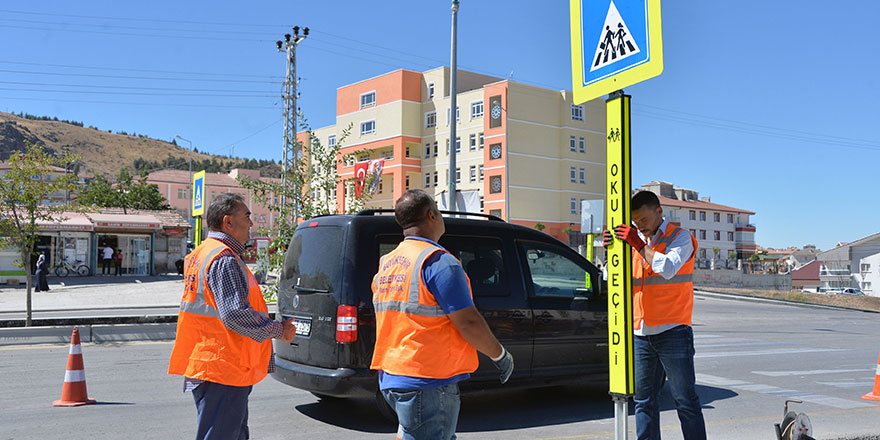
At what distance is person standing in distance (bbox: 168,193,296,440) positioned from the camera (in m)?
3.54

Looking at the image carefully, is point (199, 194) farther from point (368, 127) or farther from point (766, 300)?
point (368, 127)

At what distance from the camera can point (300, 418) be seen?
686 centimetres

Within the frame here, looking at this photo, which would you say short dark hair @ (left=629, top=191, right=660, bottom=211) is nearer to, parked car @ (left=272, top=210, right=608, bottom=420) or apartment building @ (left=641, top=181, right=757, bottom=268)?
parked car @ (left=272, top=210, right=608, bottom=420)

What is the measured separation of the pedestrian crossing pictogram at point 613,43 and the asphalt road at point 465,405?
11.3 ft

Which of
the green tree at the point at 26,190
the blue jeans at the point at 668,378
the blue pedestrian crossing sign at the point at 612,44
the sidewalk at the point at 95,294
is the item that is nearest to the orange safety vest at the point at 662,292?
the blue jeans at the point at 668,378

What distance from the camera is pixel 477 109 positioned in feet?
217

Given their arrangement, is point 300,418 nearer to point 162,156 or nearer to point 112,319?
point 112,319

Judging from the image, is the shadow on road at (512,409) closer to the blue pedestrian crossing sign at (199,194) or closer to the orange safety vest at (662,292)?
the orange safety vest at (662,292)

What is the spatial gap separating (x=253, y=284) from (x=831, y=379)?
885cm

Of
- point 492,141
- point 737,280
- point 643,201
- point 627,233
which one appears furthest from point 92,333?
point 737,280

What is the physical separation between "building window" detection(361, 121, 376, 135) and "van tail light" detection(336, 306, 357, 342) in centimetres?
6759

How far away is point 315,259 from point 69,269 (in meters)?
34.5

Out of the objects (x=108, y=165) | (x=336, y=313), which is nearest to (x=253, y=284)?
(x=336, y=313)

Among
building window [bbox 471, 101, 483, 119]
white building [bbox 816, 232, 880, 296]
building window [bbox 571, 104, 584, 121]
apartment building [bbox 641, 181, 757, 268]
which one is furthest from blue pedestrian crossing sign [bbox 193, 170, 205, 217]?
apartment building [bbox 641, 181, 757, 268]
